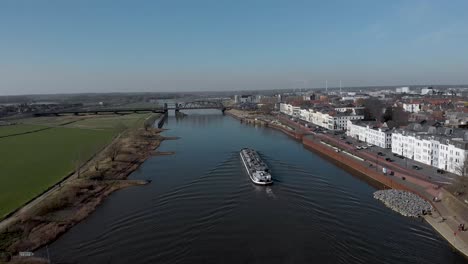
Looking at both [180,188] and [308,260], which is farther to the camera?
[180,188]

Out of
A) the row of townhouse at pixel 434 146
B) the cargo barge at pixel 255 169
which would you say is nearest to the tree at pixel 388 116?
the row of townhouse at pixel 434 146

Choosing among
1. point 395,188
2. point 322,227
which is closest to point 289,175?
point 395,188

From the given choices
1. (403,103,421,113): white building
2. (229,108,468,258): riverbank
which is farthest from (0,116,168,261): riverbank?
(403,103,421,113): white building

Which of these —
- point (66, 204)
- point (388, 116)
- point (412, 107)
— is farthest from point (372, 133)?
point (412, 107)

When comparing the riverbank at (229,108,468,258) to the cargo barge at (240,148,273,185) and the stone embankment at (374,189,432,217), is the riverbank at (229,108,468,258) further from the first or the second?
the cargo barge at (240,148,273,185)

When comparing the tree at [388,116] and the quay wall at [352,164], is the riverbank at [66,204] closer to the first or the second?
the quay wall at [352,164]

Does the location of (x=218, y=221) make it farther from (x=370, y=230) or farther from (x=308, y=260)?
(x=370, y=230)
